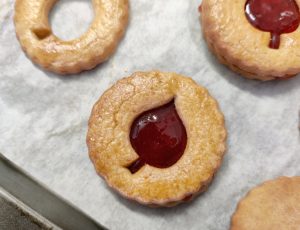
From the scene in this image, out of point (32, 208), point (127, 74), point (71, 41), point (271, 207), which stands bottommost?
point (271, 207)

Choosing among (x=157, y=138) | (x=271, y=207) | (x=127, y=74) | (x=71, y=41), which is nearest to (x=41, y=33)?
(x=71, y=41)

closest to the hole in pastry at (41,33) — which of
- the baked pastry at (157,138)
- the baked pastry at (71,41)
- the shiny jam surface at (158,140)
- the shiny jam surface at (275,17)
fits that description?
the baked pastry at (71,41)

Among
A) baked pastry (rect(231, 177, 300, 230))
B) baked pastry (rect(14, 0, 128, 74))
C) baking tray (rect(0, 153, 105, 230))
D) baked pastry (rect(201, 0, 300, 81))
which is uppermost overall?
baked pastry (rect(14, 0, 128, 74))

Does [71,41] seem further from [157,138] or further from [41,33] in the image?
[157,138]

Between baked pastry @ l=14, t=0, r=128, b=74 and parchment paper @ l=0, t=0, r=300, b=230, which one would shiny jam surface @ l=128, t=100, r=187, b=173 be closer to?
parchment paper @ l=0, t=0, r=300, b=230

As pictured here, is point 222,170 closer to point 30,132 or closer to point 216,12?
point 216,12

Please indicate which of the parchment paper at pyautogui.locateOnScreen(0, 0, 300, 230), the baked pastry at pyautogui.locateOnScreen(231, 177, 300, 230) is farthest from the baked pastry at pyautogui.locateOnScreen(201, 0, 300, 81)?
the baked pastry at pyautogui.locateOnScreen(231, 177, 300, 230)
